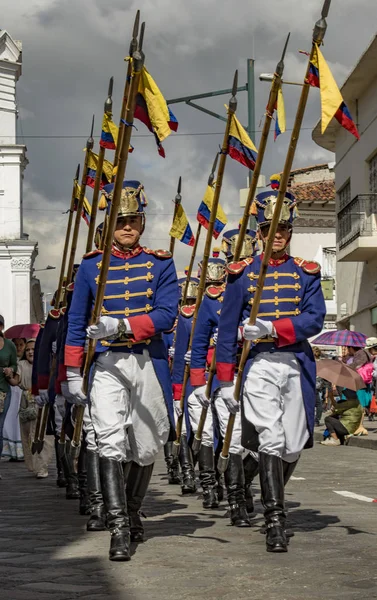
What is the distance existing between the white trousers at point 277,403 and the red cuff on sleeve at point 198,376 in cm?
254

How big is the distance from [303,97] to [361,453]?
12.3 meters

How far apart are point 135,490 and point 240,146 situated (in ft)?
13.5

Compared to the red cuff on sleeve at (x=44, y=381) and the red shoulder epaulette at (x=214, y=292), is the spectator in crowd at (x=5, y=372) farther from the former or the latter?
the red shoulder epaulette at (x=214, y=292)

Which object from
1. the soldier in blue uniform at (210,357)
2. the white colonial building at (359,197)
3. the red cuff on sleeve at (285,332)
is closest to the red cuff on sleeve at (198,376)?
the soldier in blue uniform at (210,357)

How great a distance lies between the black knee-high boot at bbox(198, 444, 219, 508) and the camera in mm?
10328

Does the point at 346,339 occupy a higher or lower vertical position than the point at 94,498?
higher

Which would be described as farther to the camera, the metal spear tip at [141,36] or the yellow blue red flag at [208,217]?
the yellow blue red flag at [208,217]

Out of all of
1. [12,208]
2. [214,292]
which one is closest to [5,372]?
[214,292]

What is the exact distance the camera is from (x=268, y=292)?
8.11m

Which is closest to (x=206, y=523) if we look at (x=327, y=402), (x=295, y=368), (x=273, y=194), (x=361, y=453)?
(x=295, y=368)

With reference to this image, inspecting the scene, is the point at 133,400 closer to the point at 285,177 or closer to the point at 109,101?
the point at 285,177

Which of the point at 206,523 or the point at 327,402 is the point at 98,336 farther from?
the point at 327,402

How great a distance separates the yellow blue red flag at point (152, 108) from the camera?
770cm

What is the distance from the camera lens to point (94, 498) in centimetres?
900
